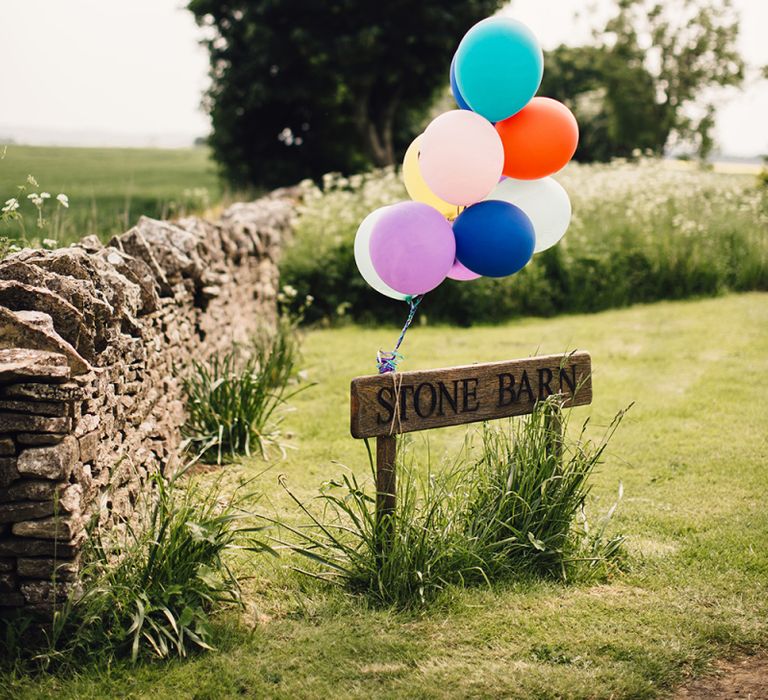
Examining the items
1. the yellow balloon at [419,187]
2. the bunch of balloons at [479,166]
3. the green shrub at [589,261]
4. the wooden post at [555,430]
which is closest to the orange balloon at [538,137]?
the bunch of balloons at [479,166]

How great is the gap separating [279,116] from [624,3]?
22.6 meters

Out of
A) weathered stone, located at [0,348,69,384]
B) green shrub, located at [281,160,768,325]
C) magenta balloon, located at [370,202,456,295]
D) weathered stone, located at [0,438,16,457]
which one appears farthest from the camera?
green shrub, located at [281,160,768,325]

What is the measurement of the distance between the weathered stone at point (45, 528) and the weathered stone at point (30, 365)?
1.85 ft

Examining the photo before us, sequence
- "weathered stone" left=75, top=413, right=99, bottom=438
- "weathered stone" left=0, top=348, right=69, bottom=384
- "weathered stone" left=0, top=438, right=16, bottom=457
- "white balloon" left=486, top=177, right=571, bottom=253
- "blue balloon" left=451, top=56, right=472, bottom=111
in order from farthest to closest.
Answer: "white balloon" left=486, top=177, right=571, bottom=253 → "blue balloon" left=451, top=56, right=472, bottom=111 → "weathered stone" left=75, top=413, right=99, bottom=438 → "weathered stone" left=0, top=438, right=16, bottom=457 → "weathered stone" left=0, top=348, right=69, bottom=384

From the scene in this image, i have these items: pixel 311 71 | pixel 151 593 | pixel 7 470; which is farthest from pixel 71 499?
pixel 311 71

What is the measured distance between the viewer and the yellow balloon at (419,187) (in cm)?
400

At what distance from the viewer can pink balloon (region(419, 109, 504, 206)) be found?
348 cm

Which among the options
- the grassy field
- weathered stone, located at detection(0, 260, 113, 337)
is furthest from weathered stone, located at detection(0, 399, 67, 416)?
the grassy field

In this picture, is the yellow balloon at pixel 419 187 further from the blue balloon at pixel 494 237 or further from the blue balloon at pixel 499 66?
the blue balloon at pixel 499 66

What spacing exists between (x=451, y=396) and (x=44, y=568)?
6.16 feet

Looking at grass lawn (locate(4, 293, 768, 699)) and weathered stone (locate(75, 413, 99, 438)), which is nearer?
grass lawn (locate(4, 293, 768, 699))

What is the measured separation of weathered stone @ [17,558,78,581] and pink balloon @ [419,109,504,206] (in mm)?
2227

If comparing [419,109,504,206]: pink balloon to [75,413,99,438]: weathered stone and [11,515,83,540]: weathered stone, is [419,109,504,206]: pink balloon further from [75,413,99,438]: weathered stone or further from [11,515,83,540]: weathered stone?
[11,515,83,540]: weathered stone

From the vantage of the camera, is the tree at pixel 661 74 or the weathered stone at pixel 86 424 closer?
the weathered stone at pixel 86 424
